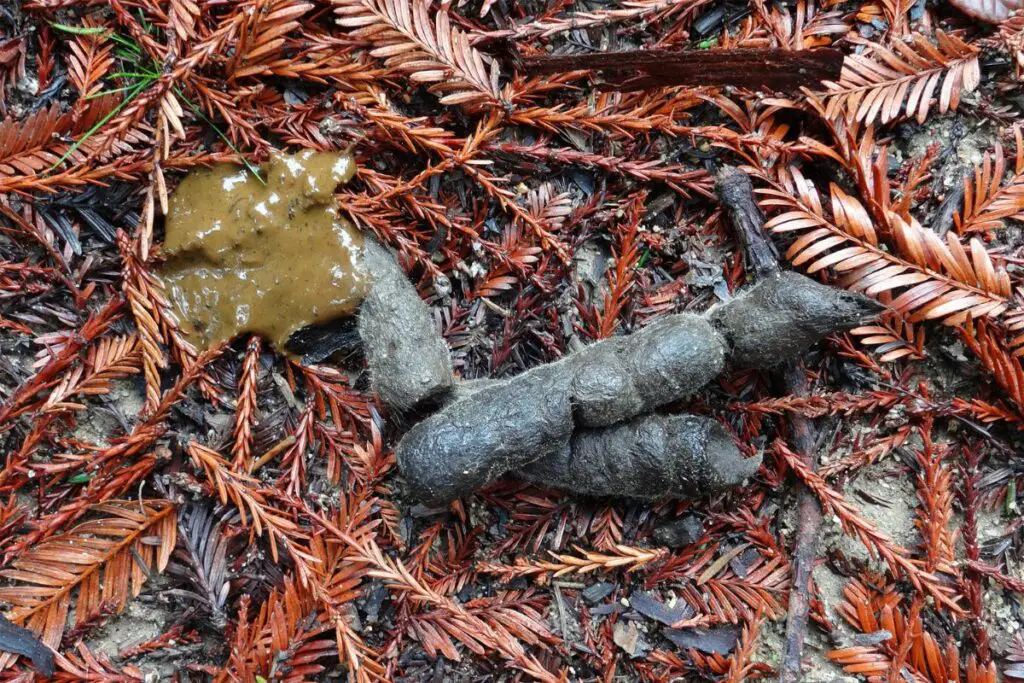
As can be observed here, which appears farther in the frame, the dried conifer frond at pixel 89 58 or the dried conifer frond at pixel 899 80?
the dried conifer frond at pixel 899 80

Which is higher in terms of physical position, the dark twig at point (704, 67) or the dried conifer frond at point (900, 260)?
the dark twig at point (704, 67)

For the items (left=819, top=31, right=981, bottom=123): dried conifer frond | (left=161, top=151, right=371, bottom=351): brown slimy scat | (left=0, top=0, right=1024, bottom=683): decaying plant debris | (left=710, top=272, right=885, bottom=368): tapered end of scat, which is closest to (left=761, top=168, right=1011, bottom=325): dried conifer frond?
(left=0, top=0, right=1024, bottom=683): decaying plant debris

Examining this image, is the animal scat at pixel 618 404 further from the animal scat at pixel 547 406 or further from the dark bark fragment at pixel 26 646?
the dark bark fragment at pixel 26 646

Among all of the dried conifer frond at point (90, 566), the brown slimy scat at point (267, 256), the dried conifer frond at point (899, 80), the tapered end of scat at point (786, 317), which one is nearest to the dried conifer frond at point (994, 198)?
the dried conifer frond at point (899, 80)

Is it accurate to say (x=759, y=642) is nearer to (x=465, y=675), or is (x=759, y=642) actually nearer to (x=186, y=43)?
(x=465, y=675)

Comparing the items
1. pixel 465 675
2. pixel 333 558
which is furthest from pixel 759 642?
pixel 333 558

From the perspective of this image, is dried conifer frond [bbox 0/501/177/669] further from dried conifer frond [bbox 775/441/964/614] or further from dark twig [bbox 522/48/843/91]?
dried conifer frond [bbox 775/441/964/614]
